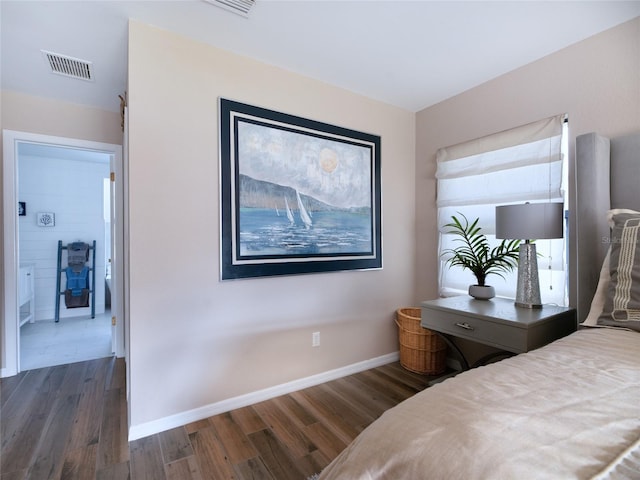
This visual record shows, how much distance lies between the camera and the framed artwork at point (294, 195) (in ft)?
6.93

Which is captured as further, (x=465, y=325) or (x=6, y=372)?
(x=6, y=372)

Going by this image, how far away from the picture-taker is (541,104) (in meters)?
2.17

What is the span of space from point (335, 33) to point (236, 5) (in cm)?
61

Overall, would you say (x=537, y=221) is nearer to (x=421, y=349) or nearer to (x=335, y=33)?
(x=421, y=349)

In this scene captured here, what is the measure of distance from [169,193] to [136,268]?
0.50 m

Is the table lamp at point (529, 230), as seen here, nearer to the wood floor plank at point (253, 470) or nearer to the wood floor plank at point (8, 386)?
the wood floor plank at point (253, 470)

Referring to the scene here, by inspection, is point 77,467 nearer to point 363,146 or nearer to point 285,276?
point 285,276

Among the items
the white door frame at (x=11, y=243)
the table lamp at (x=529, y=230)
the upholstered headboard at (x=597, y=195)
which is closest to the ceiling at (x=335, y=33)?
the white door frame at (x=11, y=243)

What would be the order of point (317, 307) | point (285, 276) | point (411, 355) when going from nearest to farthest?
1. point (285, 276)
2. point (317, 307)
3. point (411, 355)

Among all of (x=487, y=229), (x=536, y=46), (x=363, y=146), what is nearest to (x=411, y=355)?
(x=487, y=229)

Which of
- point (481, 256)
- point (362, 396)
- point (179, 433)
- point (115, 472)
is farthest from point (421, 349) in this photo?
point (115, 472)

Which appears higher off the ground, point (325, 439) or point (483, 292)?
point (483, 292)

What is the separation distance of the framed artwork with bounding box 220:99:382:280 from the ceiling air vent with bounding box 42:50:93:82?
1.13 metres

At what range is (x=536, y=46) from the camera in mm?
2039
